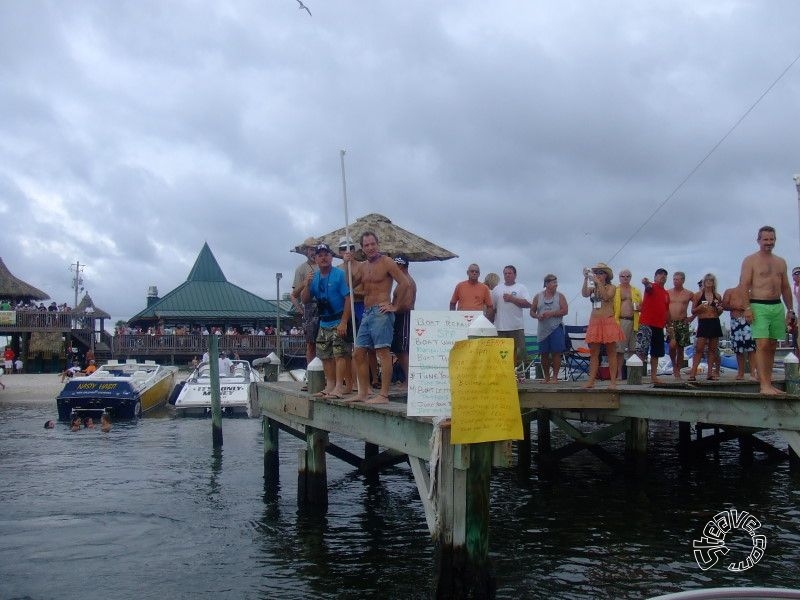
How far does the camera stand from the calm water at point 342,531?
7.64 meters

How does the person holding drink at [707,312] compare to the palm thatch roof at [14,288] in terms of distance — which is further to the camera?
the palm thatch roof at [14,288]

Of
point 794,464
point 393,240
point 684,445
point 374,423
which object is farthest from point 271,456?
point 794,464

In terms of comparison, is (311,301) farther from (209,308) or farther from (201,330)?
(209,308)

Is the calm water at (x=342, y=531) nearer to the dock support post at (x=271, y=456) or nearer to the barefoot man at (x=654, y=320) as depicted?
the dock support post at (x=271, y=456)

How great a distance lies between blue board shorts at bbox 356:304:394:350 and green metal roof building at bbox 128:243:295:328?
37.8 meters

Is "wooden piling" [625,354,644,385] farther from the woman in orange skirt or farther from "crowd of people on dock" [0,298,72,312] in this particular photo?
"crowd of people on dock" [0,298,72,312]

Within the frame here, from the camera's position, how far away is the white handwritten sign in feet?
21.1

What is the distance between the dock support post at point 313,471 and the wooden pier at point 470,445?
13 mm

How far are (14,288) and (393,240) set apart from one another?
40.3 metres

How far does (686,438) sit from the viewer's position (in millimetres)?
14477

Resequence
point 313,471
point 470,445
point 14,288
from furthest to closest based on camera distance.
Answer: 1. point 14,288
2. point 313,471
3. point 470,445

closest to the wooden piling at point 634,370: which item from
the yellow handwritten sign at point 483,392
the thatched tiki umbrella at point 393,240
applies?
the thatched tiki umbrella at point 393,240

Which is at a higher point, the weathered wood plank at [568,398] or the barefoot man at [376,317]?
the barefoot man at [376,317]

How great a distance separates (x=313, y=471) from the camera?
10.6m
